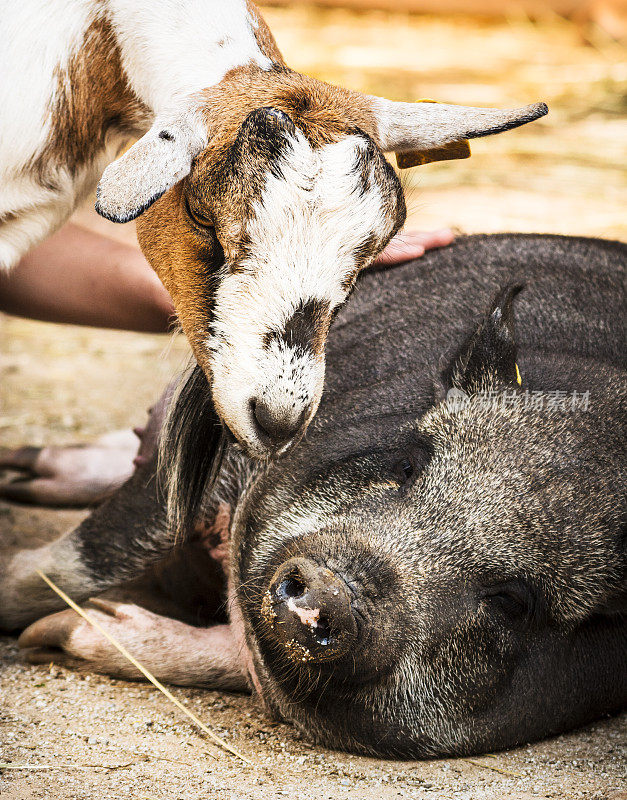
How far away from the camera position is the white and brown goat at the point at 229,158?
2053 mm

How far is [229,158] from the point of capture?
6.86 feet

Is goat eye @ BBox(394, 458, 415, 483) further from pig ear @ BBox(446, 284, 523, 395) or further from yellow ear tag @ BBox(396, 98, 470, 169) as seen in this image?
yellow ear tag @ BBox(396, 98, 470, 169)

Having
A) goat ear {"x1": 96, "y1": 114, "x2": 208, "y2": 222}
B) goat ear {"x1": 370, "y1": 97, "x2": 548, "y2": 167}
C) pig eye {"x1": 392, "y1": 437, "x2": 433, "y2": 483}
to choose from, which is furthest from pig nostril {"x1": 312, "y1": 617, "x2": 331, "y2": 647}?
goat ear {"x1": 370, "y1": 97, "x2": 548, "y2": 167}

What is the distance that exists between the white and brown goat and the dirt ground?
1.80ft

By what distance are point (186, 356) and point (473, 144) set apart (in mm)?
5446

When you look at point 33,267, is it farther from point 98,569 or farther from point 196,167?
point 196,167

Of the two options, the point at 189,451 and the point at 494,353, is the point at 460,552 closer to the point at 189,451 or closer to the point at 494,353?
the point at 494,353

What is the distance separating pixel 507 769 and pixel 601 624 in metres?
0.53

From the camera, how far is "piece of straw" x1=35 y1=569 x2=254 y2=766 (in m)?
2.52

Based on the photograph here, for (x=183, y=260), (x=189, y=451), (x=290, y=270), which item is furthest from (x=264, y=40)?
(x=189, y=451)

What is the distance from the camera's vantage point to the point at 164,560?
10.5ft

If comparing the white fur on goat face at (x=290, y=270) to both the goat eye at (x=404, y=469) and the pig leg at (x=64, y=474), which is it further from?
the pig leg at (x=64, y=474)

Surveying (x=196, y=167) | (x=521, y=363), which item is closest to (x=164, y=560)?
(x=521, y=363)

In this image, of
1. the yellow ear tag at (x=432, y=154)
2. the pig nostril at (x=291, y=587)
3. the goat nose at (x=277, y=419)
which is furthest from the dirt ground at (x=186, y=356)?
the yellow ear tag at (x=432, y=154)
